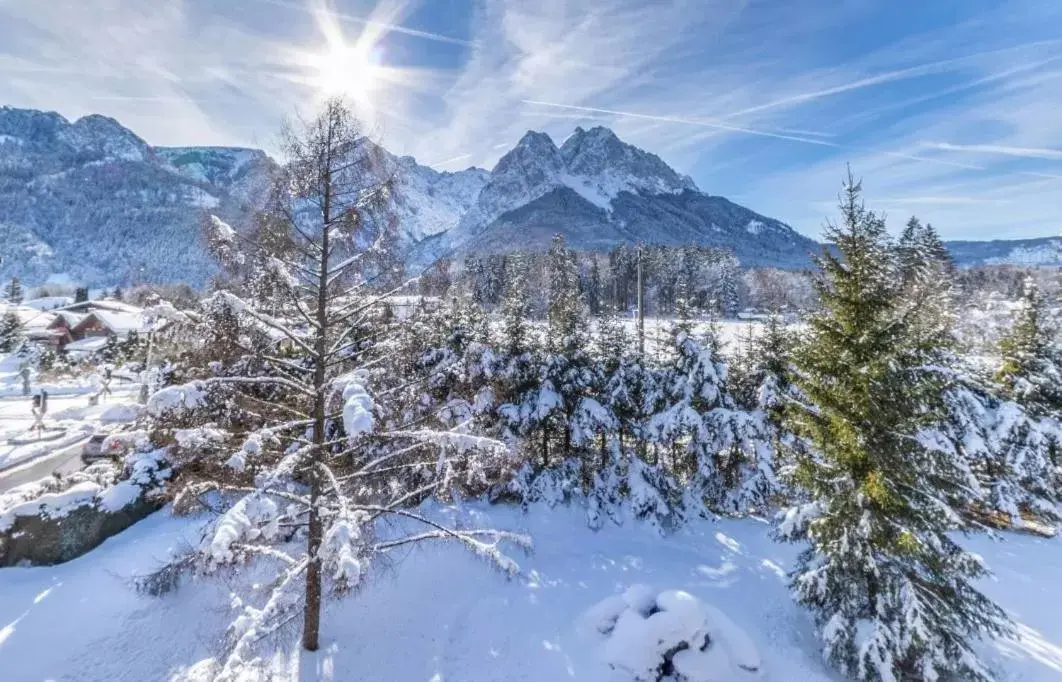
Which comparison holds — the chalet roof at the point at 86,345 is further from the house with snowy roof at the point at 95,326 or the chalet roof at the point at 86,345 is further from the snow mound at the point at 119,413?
the snow mound at the point at 119,413

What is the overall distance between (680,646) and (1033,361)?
63.8 feet

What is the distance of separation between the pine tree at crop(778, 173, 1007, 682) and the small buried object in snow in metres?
1.74

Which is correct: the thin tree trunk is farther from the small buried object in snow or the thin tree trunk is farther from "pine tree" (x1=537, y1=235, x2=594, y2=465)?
"pine tree" (x1=537, y1=235, x2=594, y2=465)

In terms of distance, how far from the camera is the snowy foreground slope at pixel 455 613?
28.6ft

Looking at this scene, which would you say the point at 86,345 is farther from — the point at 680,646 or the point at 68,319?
the point at 680,646

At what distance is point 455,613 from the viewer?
436 inches

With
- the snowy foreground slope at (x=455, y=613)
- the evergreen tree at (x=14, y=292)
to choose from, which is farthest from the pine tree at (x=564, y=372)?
the evergreen tree at (x=14, y=292)

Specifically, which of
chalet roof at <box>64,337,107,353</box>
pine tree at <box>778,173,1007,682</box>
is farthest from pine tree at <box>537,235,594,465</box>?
chalet roof at <box>64,337,107,353</box>

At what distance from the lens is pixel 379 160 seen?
8312 mm

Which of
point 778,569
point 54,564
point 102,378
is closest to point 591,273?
point 102,378

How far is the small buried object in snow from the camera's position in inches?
356

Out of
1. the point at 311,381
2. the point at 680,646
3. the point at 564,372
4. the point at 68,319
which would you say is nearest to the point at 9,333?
the point at 68,319

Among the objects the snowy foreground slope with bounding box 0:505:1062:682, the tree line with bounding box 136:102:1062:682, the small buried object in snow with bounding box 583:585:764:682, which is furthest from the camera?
the small buried object in snow with bounding box 583:585:764:682

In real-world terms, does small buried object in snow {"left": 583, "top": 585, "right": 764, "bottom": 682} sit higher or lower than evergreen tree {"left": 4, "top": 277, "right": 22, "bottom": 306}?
lower
